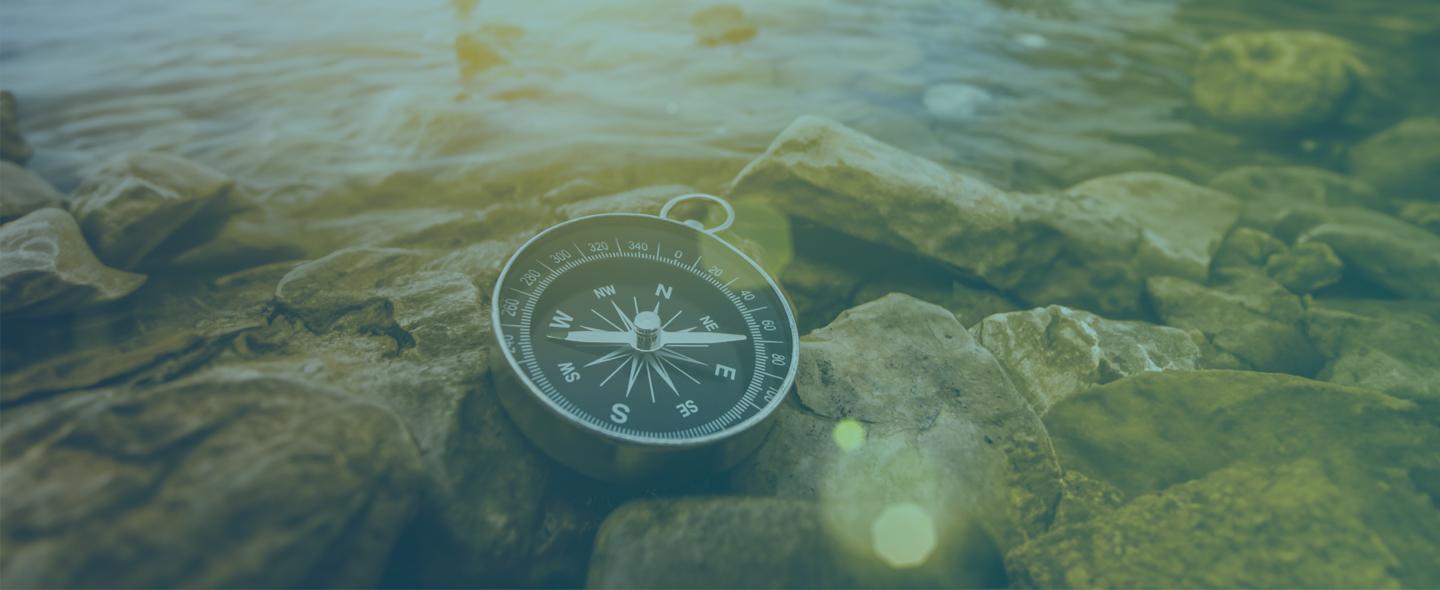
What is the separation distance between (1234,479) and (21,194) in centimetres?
665

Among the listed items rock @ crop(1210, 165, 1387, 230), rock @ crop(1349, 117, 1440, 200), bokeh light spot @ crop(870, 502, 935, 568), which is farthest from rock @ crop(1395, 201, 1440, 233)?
bokeh light spot @ crop(870, 502, 935, 568)

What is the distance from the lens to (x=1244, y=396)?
10.4 feet

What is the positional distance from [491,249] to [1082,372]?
299 centimetres

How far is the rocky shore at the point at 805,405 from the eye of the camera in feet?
7.09

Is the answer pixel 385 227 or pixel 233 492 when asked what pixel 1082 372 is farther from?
pixel 385 227

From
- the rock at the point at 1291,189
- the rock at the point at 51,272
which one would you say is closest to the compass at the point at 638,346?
the rock at the point at 51,272

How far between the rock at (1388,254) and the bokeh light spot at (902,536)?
3.87m

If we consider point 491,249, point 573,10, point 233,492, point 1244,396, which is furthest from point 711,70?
point 233,492

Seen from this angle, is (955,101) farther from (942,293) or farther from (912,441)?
(912,441)

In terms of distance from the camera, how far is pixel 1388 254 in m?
4.62

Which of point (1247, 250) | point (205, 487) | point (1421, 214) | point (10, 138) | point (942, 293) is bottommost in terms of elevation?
point (1421, 214)

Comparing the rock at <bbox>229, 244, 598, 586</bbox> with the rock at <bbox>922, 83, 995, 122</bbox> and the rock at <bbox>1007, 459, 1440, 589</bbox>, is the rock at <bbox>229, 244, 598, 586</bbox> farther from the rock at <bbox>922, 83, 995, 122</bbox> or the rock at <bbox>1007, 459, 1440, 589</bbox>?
the rock at <bbox>922, 83, 995, 122</bbox>

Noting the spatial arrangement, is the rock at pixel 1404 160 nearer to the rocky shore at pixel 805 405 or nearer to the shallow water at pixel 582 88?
the shallow water at pixel 582 88

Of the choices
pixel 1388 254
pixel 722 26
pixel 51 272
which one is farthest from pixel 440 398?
pixel 722 26
